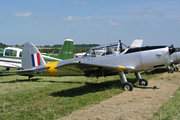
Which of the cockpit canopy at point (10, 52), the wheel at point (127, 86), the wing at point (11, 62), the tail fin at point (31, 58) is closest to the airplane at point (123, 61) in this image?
the wheel at point (127, 86)

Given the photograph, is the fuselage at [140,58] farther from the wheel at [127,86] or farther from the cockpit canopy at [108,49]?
the wheel at [127,86]

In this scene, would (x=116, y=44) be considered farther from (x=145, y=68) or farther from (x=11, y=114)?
(x=11, y=114)

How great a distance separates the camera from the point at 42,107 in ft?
16.2

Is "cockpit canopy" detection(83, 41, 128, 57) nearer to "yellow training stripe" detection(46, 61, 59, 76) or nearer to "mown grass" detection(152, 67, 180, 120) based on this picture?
"yellow training stripe" detection(46, 61, 59, 76)

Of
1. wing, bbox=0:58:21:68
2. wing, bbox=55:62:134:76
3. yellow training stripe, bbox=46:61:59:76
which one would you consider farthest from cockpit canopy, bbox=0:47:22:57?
wing, bbox=55:62:134:76

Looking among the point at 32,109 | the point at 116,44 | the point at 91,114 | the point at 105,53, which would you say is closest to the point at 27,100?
the point at 32,109

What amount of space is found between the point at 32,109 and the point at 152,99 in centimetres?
356

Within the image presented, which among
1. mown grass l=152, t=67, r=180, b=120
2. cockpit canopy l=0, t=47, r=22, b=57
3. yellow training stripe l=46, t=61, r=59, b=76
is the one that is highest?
cockpit canopy l=0, t=47, r=22, b=57

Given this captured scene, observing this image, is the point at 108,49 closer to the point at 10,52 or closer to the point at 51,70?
the point at 51,70

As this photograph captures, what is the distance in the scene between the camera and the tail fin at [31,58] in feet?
30.8

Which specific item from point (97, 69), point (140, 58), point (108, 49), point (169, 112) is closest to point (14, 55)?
point (108, 49)

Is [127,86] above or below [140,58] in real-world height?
below

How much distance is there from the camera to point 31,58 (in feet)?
30.9

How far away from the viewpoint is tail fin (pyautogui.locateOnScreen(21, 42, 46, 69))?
939 cm
